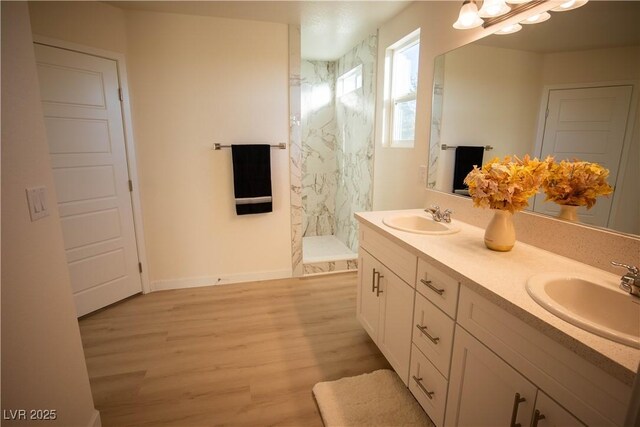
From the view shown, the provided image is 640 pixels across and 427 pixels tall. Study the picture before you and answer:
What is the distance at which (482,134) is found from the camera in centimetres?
176

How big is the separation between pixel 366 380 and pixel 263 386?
1.92ft

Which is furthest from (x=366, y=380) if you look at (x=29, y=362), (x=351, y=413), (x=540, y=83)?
(x=540, y=83)

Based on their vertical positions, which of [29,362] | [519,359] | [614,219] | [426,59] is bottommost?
[29,362]

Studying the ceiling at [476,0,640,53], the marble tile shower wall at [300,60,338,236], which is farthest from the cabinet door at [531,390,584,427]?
the marble tile shower wall at [300,60,338,236]

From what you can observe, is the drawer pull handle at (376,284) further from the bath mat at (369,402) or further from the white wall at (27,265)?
the white wall at (27,265)

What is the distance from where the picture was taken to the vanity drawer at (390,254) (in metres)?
1.50

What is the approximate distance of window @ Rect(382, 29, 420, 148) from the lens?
257 cm

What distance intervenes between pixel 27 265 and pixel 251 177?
190 cm

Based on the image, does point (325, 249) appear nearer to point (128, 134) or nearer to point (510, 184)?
point (128, 134)

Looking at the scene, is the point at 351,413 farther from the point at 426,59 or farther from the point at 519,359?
the point at 426,59

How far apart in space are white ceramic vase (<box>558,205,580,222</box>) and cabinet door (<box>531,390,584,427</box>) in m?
0.78

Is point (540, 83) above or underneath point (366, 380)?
above

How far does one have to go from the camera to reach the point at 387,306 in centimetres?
176

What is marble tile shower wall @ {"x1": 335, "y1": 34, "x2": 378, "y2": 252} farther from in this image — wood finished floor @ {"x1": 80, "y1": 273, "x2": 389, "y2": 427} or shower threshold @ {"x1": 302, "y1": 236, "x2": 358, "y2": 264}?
wood finished floor @ {"x1": 80, "y1": 273, "x2": 389, "y2": 427}
